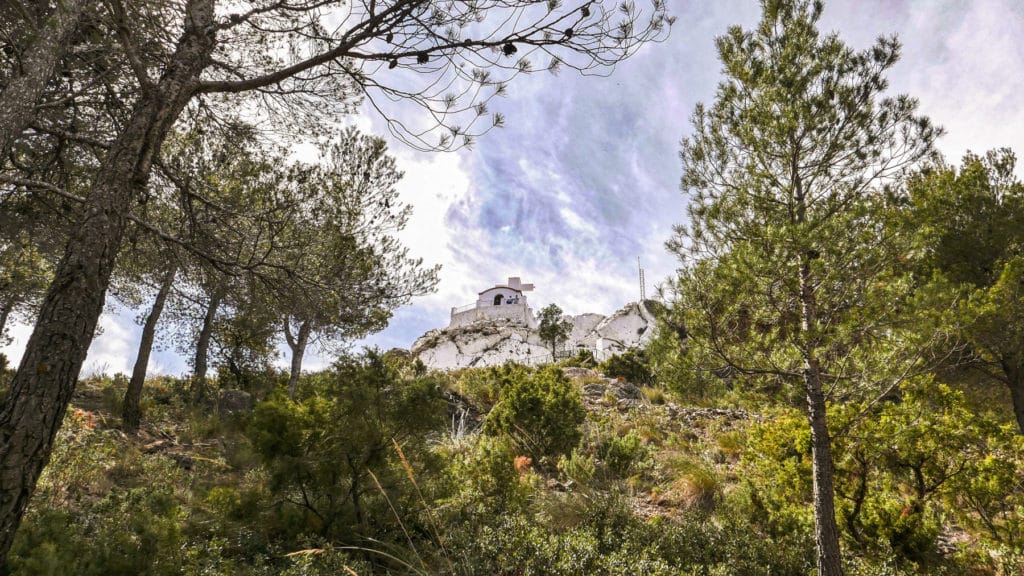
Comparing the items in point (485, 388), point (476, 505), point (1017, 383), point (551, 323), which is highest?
point (551, 323)

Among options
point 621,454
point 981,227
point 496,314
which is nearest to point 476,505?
point 621,454

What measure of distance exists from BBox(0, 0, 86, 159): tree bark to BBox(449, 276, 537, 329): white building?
111 feet

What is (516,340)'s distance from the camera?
3312cm

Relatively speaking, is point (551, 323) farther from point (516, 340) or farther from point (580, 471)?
point (580, 471)

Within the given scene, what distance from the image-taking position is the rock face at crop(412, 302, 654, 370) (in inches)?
1228

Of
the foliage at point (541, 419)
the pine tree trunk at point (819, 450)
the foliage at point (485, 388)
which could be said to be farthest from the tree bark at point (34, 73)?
the foliage at point (485, 388)

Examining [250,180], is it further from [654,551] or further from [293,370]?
[654,551]

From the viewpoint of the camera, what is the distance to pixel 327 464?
3.86 metres

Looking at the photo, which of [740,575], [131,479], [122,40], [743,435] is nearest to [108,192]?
[122,40]

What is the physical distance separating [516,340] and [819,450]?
2975 cm

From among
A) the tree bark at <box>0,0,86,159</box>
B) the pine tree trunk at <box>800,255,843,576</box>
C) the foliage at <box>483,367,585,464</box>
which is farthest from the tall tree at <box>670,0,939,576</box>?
the tree bark at <box>0,0,86,159</box>

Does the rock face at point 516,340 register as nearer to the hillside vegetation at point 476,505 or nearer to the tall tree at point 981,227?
the tall tree at point 981,227

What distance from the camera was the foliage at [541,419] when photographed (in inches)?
288

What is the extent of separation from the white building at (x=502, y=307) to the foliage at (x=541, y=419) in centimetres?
2834
